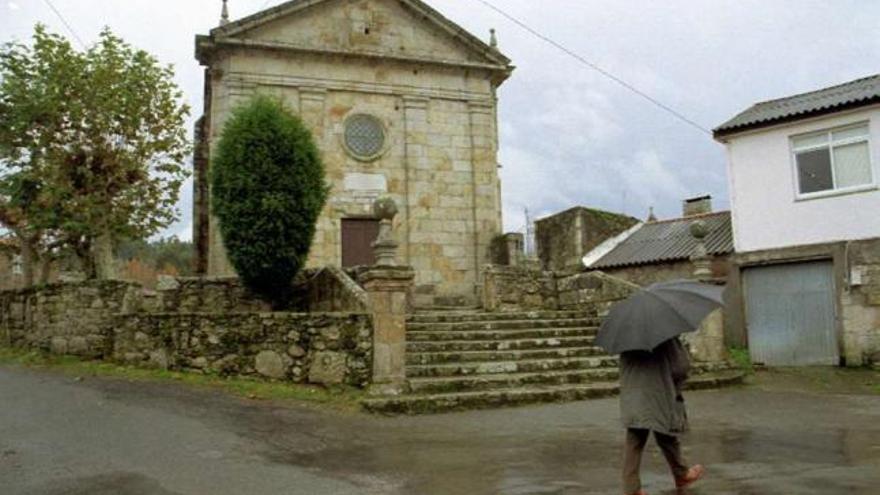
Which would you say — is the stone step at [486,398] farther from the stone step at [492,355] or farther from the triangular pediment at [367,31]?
the triangular pediment at [367,31]

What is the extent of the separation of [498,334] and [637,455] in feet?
24.9

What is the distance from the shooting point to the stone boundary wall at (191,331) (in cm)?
1101

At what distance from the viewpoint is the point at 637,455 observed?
18.5 feet

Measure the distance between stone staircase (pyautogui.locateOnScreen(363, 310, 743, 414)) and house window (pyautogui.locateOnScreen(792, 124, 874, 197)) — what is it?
5.24 m

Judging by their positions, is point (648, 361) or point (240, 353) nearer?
point (648, 361)

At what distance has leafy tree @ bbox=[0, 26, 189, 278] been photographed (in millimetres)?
16250

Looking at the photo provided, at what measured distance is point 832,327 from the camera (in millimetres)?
15305

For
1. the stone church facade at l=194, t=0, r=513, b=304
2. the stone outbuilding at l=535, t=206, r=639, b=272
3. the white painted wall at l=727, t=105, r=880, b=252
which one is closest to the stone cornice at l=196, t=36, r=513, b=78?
the stone church facade at l=194, t=0, r=513, b=304

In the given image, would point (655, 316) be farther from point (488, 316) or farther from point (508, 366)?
point (488, 316)

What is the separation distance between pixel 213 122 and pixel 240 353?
8403 millimetres

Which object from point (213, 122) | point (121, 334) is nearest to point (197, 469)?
point (121, 334)

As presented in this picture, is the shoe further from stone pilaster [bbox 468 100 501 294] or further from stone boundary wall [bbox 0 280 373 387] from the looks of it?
stone pilaster [bbox 468 100 501 294]

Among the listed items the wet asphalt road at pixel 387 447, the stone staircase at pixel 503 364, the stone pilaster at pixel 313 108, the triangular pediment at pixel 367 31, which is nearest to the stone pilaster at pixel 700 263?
the stone staircase at pixel 503 364

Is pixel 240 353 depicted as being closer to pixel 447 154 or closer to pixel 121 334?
pixel 121 334
